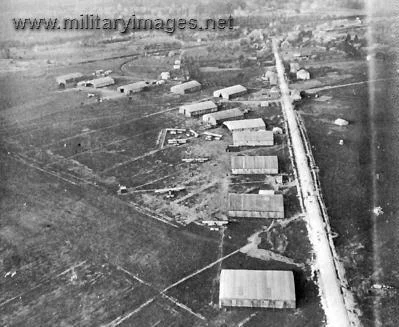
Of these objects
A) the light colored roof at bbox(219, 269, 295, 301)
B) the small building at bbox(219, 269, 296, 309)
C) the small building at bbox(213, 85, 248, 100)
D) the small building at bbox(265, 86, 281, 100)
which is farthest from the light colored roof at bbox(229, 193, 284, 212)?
the small building at bbox(213, 85, 248, 100)

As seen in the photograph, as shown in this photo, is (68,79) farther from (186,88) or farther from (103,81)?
(186,88)

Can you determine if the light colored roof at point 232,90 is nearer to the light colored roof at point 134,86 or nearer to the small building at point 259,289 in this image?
the light colored roof at point 134,86

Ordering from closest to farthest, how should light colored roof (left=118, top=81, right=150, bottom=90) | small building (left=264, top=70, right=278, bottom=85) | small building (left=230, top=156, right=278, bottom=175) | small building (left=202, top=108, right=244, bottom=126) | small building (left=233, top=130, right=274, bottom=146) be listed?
1. small building (left=230, top=156, right=278, bottom=175)
2. small building (left=233, top=130, right=274, bottom=146)
3. small building (left=202, top=108, right=244, bottom=126)
4. light colored roof (left=118, top=81, right=150, bottom=90)
5. small building (left=264, top=70, right=278, bottom=85)

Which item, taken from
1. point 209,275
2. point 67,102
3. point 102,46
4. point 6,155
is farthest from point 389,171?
point 102,46

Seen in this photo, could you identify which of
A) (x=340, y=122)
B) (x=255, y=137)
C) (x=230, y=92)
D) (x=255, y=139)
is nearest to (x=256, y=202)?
(x=255, y=139)

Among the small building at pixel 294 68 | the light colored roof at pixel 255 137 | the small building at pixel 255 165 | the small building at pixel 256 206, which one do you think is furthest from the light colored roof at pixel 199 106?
the small building at pixel 256 206

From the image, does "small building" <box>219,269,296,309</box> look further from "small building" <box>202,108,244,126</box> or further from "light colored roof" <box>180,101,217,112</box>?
"light colored roof" <box>180,101,217,112</box>
